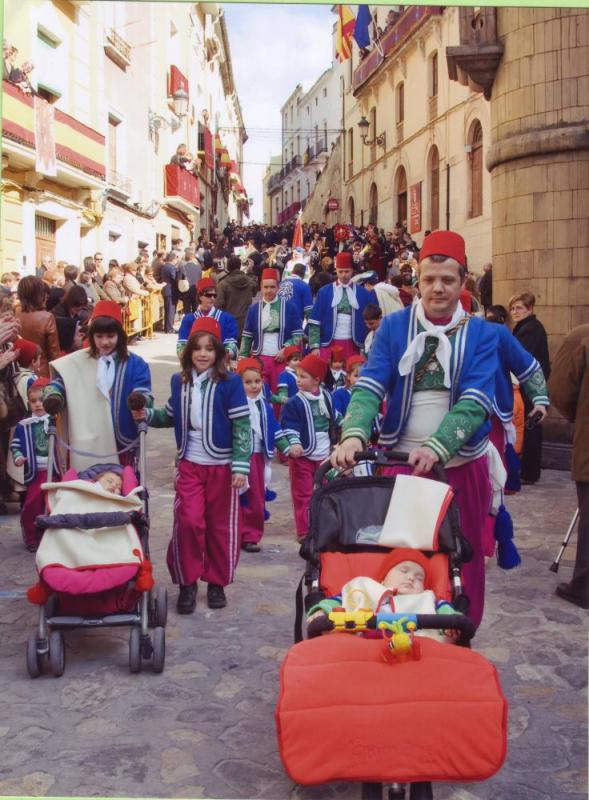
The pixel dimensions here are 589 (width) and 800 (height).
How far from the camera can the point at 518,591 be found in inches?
237

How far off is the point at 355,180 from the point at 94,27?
13180mm

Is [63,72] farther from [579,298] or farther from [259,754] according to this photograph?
[259,754]

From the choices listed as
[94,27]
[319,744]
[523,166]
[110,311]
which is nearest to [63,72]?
[94,27]

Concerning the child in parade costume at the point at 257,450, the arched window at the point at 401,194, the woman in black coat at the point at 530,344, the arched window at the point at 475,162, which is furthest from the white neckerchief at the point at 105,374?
the arched window at the point at 401,194

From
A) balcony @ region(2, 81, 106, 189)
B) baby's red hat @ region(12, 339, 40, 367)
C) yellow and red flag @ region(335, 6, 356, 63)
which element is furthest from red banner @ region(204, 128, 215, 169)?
baby's red hat @ region(12, 339, 40, 367)

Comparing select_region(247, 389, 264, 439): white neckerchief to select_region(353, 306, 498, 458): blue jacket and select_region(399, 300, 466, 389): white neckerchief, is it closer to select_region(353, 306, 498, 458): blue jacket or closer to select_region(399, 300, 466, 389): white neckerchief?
select_region(353, 306, 498, 458): blue jacket

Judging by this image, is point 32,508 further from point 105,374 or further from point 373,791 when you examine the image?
point 373,791

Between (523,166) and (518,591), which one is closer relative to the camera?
(518,591)

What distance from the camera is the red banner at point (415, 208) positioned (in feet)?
85.6

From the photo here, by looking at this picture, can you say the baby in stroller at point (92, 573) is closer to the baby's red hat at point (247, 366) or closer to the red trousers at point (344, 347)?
the baby's red hat at point (247, 366)

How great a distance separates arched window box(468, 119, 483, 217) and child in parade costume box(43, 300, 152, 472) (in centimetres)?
1578

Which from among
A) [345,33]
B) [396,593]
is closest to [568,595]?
[396,593]

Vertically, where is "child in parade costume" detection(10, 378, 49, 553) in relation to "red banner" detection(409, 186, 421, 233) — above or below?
below

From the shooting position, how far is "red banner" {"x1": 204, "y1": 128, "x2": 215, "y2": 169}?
42062 mm
